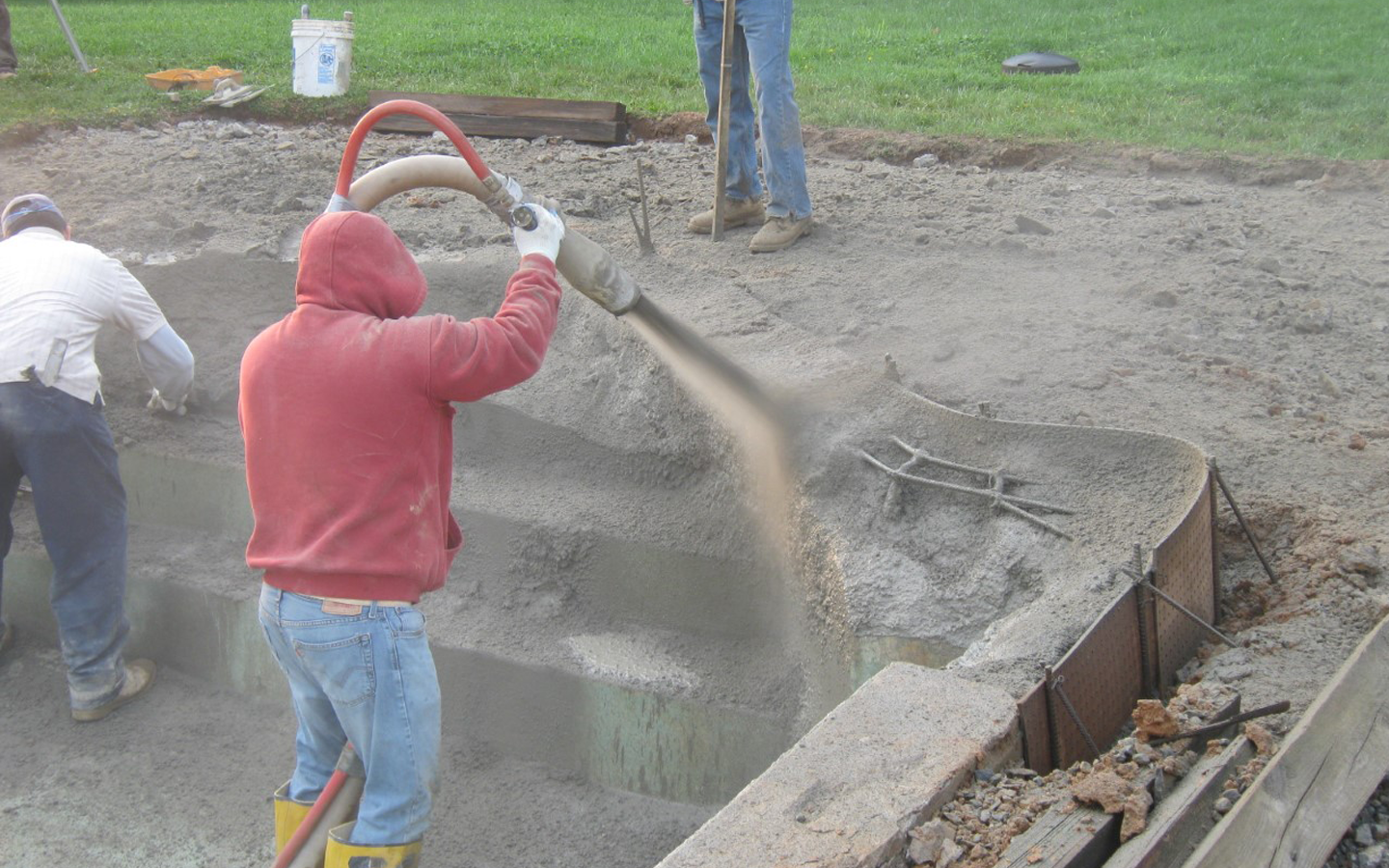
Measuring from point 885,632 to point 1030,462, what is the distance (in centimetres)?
76

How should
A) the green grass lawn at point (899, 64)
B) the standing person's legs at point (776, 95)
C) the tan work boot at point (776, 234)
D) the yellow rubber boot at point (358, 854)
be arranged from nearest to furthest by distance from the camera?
1. the yellow rubber boot at point (358, 854)
2. the standing person's legs at point (776, 95)
3. the tan work boot at point (776, 234)
4. the green grass lawn at point (899, 64)

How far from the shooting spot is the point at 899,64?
9883mm

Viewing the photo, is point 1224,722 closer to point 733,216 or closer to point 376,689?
point 376,689

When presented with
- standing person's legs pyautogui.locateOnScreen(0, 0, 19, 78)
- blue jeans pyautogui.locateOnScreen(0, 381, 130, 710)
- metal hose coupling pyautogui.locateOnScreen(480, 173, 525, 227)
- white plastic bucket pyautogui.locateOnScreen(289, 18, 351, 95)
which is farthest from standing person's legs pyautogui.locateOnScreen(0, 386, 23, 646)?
standing person's legs pyautogui.locateOnScreen(0, 0, 19, 78)

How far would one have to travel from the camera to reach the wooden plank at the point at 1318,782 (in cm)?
221

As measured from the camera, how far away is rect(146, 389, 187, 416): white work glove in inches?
198

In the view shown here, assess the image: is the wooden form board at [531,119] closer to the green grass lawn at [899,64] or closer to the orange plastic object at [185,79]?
the green grass lawn at [899,64]

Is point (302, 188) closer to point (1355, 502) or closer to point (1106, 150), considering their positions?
point (1106, 150)

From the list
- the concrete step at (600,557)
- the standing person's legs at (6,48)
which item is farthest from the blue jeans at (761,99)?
the standing person's legs at (6,48)

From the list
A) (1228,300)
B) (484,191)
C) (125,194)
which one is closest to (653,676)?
(484,191)

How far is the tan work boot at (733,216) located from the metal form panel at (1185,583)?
317 centimetres

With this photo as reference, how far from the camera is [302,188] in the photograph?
6.85 m

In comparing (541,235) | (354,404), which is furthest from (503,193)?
(354,404)

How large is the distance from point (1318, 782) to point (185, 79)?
9.26 metres
